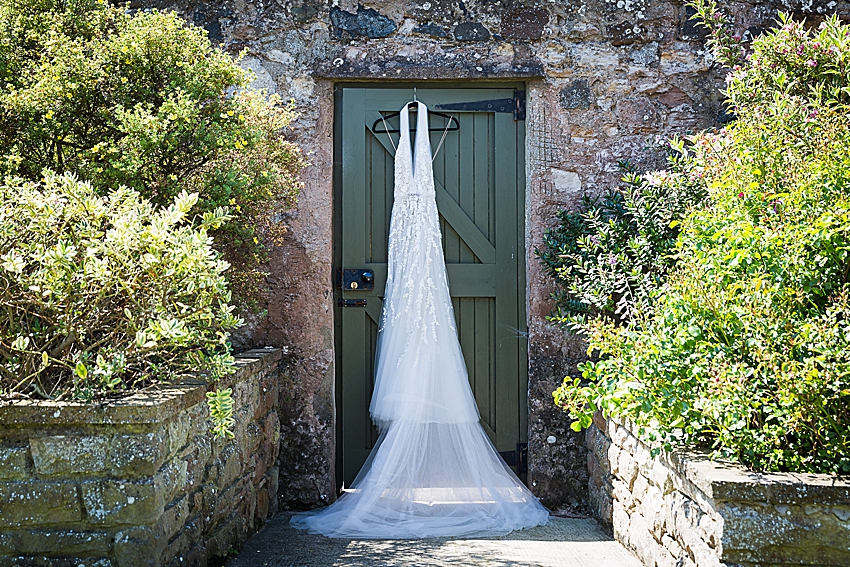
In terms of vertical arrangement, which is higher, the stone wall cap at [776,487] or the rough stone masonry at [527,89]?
the rough stone masonry at [527,89]

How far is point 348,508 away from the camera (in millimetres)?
3787

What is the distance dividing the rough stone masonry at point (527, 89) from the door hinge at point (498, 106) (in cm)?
8

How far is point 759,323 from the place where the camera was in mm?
Answer: 2213

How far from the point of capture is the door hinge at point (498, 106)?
4.27 m

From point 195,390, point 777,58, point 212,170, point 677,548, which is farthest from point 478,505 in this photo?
point 777,58

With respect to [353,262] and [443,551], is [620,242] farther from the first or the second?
[443,551]

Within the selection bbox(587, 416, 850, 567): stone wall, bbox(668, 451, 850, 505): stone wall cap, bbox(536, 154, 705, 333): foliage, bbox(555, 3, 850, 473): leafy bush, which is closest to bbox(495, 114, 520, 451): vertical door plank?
bbox(536, 154, 705, 333): foliage

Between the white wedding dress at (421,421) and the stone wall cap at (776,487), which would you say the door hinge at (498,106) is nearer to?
the white wedding dress at (421,421)

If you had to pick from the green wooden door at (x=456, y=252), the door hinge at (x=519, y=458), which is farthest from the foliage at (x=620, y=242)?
the door hinge at (x=519, y=458)

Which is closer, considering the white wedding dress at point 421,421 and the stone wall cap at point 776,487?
the stone wall cap at point 776,487

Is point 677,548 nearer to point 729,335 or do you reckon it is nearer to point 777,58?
point 729,335

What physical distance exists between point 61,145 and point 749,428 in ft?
9.93

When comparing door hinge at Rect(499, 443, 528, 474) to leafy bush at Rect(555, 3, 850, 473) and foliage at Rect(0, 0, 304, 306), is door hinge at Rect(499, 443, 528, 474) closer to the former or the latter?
leafy bush at Rect(555, 3, 850, 473)

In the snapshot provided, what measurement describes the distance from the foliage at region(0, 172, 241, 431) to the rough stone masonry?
1567mm
